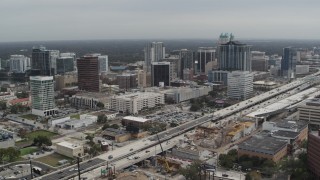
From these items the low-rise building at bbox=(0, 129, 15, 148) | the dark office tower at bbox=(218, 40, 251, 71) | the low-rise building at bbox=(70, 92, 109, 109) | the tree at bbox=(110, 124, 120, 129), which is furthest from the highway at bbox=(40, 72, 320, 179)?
the low-rise building at bbox=(70, 92, 109, 109)

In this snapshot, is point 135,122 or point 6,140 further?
point 135,122

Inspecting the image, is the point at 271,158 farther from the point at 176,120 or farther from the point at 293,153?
the point at 176,120

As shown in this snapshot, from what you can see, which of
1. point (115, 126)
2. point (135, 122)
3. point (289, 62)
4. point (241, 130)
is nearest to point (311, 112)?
point (241, 130)

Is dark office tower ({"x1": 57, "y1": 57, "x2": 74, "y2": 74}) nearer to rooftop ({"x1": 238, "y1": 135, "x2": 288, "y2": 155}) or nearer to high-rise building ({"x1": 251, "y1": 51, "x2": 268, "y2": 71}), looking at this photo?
high-rise building ({"x1": 251, "y1": 51, "x2": 268, "y2": 71})

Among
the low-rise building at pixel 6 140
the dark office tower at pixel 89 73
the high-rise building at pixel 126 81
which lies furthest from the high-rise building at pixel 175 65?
the low-rise building at pixel 6 140

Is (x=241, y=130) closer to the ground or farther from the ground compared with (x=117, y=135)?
farther from the ground

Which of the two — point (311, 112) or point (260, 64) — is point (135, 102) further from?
point (260, 64)
